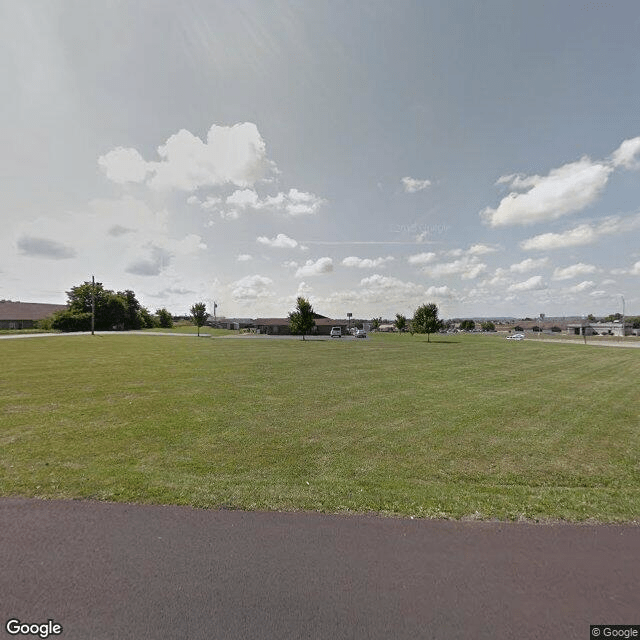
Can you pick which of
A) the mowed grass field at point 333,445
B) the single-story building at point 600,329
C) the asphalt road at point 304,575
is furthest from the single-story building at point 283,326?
the single-story building at point 600,329

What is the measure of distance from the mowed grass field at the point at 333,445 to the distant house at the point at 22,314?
70.5 metres

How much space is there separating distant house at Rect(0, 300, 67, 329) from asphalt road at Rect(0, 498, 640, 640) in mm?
75904

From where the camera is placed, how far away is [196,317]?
2099 inches

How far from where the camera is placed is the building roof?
6525 centimetres

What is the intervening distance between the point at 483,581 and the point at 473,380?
1127 centimetres

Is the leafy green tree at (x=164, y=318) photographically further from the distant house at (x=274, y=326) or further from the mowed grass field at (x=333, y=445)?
the mowed grass field at (x=333, y=445)

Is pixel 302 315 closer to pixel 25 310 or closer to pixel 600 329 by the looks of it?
pixel 25 310

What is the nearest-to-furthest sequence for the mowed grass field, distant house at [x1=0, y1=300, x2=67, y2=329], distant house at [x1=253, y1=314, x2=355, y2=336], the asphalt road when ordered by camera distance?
the asphalt road → the mowed grass field → distant house at [x1=0, y1=300, x2=67, y2=329] → distant house at [x1=253, y1=314, x2=355, y2=336]

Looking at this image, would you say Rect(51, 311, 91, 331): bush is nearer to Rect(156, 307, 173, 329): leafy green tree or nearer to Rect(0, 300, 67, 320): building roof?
Rect(0, 300, 67, 320): building roof

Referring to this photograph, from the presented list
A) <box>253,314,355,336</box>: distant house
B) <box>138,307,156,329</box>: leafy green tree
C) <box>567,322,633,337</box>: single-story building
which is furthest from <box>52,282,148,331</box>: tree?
<box>567,322,633,337</box>: single-story building

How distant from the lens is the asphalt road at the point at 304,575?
2457 mm

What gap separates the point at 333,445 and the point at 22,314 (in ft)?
285

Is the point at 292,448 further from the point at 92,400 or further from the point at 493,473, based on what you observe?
the point at 92,400

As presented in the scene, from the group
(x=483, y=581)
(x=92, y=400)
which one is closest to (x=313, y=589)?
(x=483, y=581)
